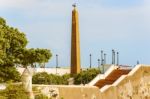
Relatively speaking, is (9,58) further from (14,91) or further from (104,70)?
(14,91)

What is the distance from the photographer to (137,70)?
3578 cm

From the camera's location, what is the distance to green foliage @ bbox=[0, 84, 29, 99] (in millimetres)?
27292

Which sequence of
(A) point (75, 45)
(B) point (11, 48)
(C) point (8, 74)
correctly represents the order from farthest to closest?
(A) point (75, 45)
(B) point (11, 48)
(C) point (8, 74)

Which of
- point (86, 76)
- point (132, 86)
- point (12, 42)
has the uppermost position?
point (12, 42)

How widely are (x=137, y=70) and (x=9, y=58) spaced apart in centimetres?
723

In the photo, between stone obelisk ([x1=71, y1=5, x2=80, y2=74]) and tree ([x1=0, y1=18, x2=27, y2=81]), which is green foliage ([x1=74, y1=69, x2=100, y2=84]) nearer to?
stone obelisk ([x1=71, y1=5, x2=80, y2=74])

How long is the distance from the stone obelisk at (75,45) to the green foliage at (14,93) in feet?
154

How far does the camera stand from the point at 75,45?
76.5 metres

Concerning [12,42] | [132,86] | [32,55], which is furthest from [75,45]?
[132,86]

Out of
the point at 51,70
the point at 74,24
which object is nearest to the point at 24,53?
the point at 74,24

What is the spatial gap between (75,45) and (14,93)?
48.6 m

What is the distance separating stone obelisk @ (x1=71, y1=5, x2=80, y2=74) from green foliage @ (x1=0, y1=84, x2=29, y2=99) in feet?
154

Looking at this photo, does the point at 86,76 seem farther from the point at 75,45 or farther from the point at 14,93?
the point at 14,93

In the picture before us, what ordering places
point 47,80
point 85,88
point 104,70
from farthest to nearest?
point 47,80, point 104,70, point 85,88
